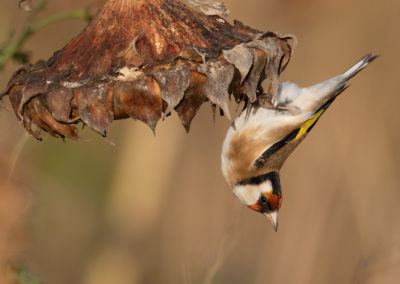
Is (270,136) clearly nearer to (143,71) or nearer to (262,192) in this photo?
(262,192)

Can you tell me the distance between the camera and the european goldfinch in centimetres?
296

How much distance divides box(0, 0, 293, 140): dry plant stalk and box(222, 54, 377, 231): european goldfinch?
1068 millimetres

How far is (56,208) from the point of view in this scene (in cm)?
490

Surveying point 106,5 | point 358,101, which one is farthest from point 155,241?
point 106,5

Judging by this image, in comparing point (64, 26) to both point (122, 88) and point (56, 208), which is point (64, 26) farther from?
point (122, 88)

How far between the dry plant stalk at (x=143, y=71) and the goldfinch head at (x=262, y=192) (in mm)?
1263

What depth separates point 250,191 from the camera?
3.14 metres

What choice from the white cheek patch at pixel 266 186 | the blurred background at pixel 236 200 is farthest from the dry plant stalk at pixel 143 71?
the blurred background at pixel 236 200

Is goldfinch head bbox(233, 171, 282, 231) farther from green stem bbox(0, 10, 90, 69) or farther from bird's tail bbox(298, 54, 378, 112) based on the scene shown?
green stem bbox(0, 10, 90, 69)

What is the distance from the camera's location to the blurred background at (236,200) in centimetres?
379

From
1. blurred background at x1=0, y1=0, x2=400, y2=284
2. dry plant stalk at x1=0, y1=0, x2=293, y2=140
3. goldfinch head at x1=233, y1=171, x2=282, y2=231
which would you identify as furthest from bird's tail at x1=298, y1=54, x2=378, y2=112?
dry plant stalk at x1=0, y1=0, x2=293, y2=140

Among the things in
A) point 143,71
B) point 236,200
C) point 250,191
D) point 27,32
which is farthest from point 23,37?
point 236,200

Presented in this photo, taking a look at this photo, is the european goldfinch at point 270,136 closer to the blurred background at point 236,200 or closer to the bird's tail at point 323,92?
the bird's tail at point 323,92

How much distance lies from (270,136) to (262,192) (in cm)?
31
